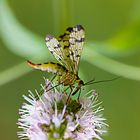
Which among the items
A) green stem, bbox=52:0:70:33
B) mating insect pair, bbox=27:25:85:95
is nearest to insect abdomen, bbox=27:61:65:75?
mating insect pair, bbox=27:25:85:95

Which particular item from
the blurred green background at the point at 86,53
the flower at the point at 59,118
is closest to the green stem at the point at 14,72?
the blurred green background at the point at 86,53

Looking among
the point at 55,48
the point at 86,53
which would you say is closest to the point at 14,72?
the point at 86,53

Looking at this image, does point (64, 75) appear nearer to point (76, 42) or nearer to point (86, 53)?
point (76, 42)

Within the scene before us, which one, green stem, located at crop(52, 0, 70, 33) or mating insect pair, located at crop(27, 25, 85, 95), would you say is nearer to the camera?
mating insect pair, located at crop(27, 25, 85, 95)

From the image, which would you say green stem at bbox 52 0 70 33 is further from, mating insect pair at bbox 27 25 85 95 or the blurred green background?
mating insect pair at bbox 27 25 85 95

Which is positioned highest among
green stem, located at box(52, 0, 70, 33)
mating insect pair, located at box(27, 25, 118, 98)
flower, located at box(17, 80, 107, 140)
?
green stem, located at box(52, 0, 70, 33)

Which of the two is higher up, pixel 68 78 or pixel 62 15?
pixel 62 15
